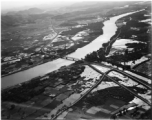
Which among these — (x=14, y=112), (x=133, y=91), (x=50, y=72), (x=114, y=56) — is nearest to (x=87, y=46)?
(x=114, y=56)

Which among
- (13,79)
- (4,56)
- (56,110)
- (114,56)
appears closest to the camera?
(56,110)

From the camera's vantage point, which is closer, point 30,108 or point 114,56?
point 30,108

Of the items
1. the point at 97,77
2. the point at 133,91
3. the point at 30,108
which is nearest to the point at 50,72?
the point at 97,77

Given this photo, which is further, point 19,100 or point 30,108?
point 19,100

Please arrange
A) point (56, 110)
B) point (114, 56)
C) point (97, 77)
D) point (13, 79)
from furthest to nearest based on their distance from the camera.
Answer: point (114, 56), point (13, 79), point (97, 77), point (56, 110)

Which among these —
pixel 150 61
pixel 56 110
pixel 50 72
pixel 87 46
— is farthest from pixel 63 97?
pixel 87 46

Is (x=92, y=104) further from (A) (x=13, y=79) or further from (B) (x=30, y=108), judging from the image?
(A) (x=13, y=79)

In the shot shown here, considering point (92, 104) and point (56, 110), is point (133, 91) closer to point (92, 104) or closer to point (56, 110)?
point (92, 104)

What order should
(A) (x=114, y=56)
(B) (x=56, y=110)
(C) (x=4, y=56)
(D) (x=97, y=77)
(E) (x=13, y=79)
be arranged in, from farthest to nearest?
(C) (x=4, y=56) → (A) (x=114, y=56) → (E) (x=13, y=79) → (D) (x=97, y=77) → (B) (x=56, y=110)

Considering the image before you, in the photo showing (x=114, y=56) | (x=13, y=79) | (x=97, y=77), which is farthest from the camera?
(x=114, y=56)
